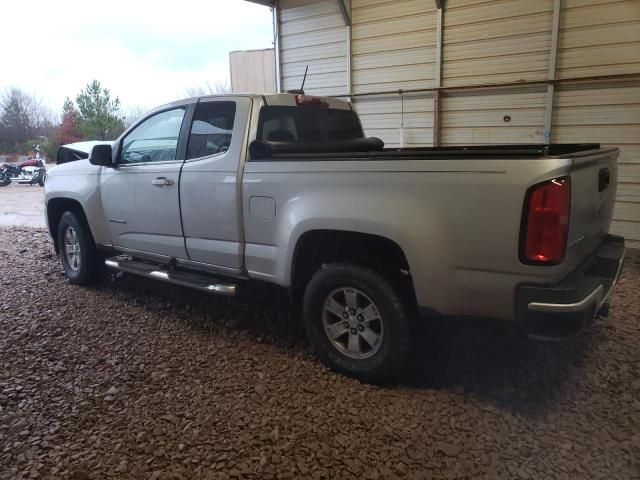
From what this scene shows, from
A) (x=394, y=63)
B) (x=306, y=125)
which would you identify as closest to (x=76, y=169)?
(x=306, y=125)

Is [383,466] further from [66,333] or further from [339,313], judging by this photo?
[66,333]

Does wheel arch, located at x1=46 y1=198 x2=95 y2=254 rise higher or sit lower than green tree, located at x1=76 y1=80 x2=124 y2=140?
lower

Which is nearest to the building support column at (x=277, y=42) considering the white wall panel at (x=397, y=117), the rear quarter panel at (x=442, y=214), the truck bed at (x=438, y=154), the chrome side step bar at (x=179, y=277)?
the white wall panel at (x=397, y=117)

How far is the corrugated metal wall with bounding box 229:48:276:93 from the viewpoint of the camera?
444 inches

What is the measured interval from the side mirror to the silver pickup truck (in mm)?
10

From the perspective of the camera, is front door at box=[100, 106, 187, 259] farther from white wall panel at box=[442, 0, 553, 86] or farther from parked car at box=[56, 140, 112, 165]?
white wall panel at box=[442, 0, 553, 86]

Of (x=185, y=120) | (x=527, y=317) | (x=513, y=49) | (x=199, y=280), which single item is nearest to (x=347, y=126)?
(x=185, y=120)

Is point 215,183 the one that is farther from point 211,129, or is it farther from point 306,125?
point 306,125

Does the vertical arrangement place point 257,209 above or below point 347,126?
below

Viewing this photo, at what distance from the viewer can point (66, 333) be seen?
400 cm

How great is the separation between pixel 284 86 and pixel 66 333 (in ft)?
21.9

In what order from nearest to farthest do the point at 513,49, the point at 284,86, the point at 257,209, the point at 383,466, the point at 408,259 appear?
the point at 383,466, the point at 408,259, the point at 257,209, the point at 513,49, the point at 284,86

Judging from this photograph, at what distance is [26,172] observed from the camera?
17891 millimetres

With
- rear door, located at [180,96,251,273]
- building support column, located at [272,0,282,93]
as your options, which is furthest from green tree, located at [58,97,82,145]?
rear door, located at [180,96,251,273]
